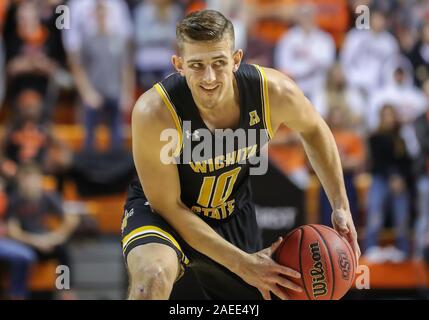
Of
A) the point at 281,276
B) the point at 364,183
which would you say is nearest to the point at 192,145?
the point at 281,276

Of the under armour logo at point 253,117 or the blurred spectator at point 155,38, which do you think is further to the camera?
the blurred spectator at point 155,38

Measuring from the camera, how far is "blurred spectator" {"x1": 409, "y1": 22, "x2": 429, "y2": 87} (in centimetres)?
991

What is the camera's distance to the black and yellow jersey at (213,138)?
470 cm

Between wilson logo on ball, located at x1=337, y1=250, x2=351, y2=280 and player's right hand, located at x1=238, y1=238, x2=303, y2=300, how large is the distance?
0.96ft

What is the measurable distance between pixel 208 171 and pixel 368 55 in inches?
214

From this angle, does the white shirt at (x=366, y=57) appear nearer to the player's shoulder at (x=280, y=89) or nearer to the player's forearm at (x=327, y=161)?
the player's forearm at (x=327, y=161)

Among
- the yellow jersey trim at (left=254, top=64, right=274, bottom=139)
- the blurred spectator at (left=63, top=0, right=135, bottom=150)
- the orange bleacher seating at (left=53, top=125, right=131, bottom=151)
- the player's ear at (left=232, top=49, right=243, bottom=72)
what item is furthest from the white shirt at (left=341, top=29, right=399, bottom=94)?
the player's ear at (left=232, top=49, right=243, bottom=72)

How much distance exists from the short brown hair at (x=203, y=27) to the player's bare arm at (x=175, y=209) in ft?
1.47

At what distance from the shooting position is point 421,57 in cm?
1006

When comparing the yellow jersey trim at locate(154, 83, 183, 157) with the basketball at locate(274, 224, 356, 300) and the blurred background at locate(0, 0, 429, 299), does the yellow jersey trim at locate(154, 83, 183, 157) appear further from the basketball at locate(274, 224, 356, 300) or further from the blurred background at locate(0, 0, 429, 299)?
the blurred background at locate(0, 0, 429, 299)

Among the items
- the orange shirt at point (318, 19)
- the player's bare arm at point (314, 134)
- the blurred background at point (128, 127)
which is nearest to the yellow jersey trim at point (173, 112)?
the player's bare arm at point (314, 134)

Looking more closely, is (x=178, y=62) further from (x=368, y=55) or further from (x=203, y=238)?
(x=368, y=55)

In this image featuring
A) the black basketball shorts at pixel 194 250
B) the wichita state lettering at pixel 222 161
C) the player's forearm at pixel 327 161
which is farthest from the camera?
the player's forearm at pixel 327 161
